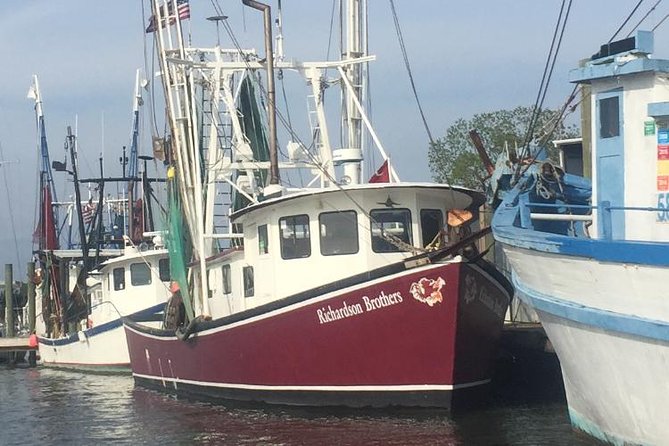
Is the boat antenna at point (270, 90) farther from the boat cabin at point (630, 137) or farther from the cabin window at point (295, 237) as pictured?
the boat cabin at point (630, 137)

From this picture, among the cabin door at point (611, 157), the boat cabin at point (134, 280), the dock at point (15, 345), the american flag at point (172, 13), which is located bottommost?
the dock at point (15, 345)

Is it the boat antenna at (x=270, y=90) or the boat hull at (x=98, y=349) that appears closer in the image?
the boat antenna at (x=270, y=90)

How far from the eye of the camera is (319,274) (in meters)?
16.8

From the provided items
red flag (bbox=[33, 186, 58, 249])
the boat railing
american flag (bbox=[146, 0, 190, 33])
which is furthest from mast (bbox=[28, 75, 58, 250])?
the boat railing

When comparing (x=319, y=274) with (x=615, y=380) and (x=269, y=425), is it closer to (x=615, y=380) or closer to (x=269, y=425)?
(x=269, y=425)

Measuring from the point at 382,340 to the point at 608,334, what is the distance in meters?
5.25

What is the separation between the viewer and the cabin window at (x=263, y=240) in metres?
17.7

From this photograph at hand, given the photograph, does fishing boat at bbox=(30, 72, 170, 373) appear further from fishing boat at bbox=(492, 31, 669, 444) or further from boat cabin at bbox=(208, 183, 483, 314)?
fishing boat at bbox=(492, 31, 669, 444)

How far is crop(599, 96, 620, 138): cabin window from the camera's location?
12.0 meters

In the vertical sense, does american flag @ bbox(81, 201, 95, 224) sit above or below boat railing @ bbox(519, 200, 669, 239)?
below

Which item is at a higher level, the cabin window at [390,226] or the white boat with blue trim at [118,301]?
the cabin window at [390,226]

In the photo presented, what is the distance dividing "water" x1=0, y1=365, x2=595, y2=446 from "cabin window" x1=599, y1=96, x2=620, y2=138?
3660 millimetres

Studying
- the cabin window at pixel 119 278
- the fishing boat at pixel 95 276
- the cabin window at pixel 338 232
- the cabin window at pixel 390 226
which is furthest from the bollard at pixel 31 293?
the cabin window at pixel 390 226

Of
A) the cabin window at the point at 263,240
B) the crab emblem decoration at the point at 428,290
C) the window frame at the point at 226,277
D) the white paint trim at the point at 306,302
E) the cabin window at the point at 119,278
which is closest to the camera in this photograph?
the crab emblem decoration at the point at 428,290
